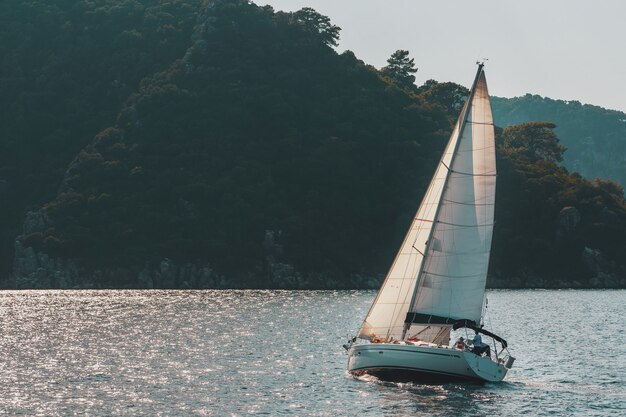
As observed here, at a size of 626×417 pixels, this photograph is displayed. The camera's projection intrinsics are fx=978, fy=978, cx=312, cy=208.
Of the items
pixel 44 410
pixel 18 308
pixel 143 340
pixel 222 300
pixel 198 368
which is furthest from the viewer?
pixel 222 300

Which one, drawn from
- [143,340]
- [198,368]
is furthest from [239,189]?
[198,368]

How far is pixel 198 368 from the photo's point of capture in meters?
65.1

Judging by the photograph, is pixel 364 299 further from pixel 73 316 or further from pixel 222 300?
pixel 73 316

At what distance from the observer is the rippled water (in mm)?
50938

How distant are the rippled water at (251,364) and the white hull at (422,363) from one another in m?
0.77

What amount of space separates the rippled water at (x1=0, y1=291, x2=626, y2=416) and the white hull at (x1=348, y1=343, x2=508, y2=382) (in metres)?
0.77

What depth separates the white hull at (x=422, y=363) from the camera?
54281 mm

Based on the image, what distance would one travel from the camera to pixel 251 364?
67438 millimetres

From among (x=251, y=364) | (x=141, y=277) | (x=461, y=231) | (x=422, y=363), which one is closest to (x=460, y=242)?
(x=461, y=231)

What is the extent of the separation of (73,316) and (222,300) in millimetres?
33259

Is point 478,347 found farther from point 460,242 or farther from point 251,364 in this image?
point 251,364

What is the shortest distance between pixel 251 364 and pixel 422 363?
16882 millimetres

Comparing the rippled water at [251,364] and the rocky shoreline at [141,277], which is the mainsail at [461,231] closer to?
the rippled water at [251,364]

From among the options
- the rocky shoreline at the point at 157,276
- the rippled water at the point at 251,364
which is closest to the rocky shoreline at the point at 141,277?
the rocky shoreline at the point at 157,276
